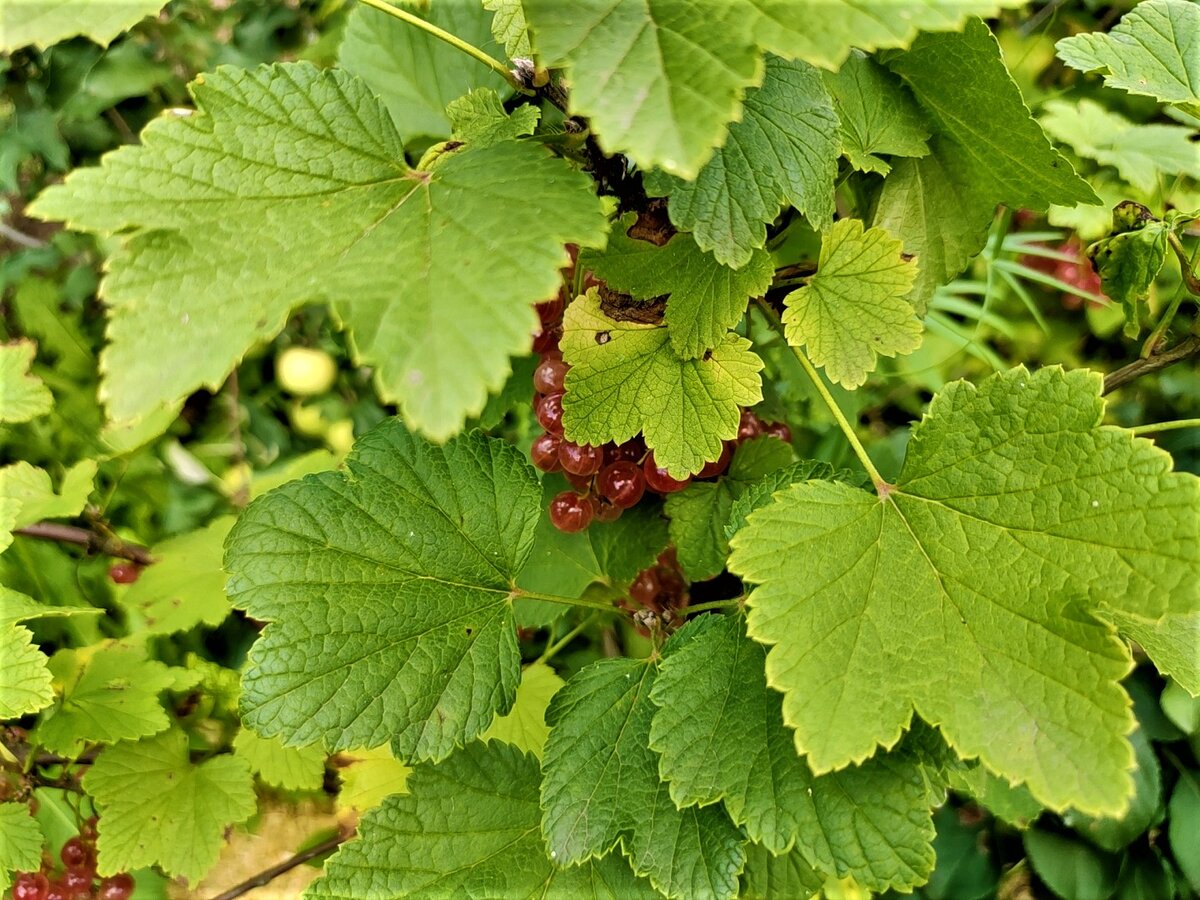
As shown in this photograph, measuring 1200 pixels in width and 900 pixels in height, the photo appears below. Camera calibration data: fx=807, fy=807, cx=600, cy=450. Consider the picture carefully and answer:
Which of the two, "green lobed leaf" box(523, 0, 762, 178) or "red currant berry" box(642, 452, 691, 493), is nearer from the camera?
"green lobed leaf" box(523, 0, 762, 178)

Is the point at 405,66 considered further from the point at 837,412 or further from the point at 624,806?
the point at 624,806

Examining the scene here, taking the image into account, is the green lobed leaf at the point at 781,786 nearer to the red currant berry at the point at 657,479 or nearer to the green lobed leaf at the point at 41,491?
the red currant berry at the point at 657,479

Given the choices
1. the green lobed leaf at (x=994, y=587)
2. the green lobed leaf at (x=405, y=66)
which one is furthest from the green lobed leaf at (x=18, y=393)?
the green lobed leaf at (x=994, y=587)

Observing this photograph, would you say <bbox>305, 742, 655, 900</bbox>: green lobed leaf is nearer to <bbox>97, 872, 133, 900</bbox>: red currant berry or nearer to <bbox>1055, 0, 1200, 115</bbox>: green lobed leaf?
<bbox>97, 872, 133, 900</bbox>: red currant berry

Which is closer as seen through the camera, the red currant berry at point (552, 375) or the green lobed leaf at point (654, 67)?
the green lobed leaf at point (654, 67)

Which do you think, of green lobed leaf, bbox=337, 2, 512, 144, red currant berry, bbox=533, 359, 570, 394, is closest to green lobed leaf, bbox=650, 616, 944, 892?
red currant berry, bbox=533, 359, 570, 394

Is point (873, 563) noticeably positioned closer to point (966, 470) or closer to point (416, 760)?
point (966, 470)

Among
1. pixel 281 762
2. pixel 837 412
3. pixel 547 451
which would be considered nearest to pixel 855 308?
pixel 837 412

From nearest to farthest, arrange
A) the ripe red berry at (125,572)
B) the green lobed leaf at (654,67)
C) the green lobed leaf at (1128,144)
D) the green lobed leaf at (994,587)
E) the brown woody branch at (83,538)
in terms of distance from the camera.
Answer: the green lobed leaf at (654,67) → the green lobed leaf at (994,587) → the green lobed leaf at (1128,144) → the brown woody branch at (83,538) → the ripe red berry at (125,572)
